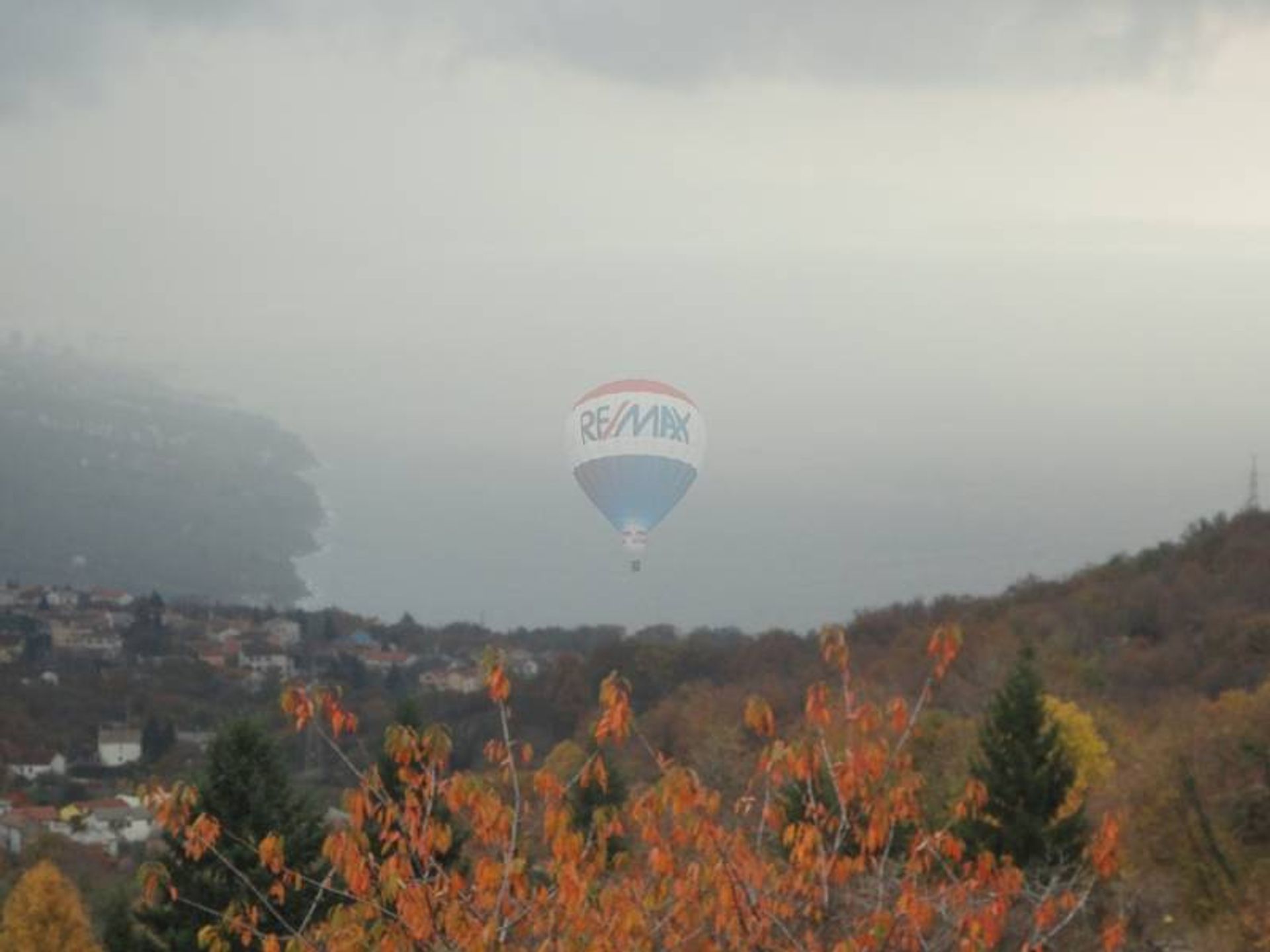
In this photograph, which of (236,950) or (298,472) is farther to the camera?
(298,472)

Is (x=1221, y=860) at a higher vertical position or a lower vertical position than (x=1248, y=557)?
lower

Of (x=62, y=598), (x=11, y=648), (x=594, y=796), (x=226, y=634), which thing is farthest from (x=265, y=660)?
(x=594, y=796)

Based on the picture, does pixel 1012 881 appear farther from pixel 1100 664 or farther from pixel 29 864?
pixel 1100 664

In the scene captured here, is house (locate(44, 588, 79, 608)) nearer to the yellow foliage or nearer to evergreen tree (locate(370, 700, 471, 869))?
the yellow foliage

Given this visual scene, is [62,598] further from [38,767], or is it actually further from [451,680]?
[38,767]

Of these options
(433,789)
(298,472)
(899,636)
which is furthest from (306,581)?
(433,789)

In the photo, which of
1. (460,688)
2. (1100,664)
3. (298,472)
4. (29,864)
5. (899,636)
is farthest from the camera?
(298,472)

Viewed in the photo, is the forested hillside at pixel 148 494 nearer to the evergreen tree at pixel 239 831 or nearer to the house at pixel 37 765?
the house at pixel 37 765

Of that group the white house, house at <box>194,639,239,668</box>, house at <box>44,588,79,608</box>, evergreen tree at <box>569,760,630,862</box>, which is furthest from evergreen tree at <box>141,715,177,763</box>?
house at <box>44,588,79,608</box>
